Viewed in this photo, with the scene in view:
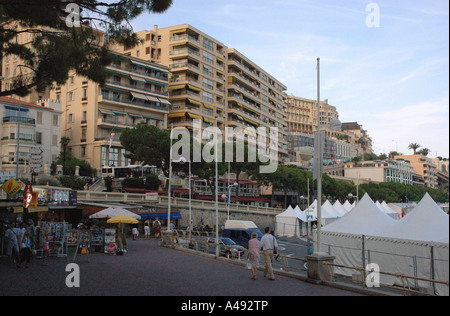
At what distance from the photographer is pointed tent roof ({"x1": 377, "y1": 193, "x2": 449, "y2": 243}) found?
1578 cm

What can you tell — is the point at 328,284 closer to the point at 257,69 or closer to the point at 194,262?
the point at 194,262

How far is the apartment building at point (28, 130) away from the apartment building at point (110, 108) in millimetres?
5230

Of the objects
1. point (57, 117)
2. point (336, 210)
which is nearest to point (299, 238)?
point (336, 210)

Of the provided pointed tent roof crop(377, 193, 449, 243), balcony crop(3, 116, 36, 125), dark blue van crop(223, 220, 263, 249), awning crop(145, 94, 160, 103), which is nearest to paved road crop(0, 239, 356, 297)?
pointed tent roof crop(377, 193, 449, 243)

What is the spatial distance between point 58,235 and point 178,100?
56.1 m

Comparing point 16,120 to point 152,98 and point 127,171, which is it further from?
point 152,98

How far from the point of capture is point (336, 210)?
44438 millimetres

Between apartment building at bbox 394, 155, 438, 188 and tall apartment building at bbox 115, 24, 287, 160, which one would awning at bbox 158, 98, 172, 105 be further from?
apartment building at bbox 394, 155, 438, 188

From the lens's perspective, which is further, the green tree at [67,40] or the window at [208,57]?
the window at [208,57]

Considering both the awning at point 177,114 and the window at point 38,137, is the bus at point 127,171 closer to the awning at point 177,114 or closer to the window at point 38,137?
the window at point 38,137

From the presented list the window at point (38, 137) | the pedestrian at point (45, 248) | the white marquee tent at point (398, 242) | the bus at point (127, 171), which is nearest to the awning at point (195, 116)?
the bus at point (127, 171)

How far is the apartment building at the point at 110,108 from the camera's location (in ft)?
208

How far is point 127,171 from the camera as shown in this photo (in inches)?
2281

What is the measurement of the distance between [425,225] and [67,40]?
14.0m
